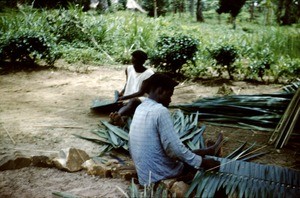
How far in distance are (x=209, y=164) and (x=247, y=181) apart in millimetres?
320

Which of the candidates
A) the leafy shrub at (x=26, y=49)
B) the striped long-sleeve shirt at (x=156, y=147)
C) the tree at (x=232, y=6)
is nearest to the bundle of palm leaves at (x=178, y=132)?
the striped long-sleeve shirt at (x=156, y=147)

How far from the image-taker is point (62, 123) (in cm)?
475

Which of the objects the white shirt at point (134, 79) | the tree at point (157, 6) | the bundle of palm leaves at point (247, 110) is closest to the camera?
the bundle of palm leaves at point (247, 110)

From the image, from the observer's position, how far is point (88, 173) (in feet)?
10.7

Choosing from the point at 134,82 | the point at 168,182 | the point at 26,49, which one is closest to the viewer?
the point at 168,182

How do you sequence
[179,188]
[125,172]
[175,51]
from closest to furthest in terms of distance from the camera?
1. [179,188]
2. [125,172]
3. [175,51]

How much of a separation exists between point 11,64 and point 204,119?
5.90 m

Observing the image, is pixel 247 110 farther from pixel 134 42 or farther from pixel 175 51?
pixel 134 42

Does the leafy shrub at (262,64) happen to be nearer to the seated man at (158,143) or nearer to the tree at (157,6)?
the seated man at (158,143)

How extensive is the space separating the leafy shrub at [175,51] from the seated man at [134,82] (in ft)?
8.62

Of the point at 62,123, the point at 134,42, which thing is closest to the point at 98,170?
the point at 62,123

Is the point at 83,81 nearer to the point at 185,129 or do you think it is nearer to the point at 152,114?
the point at 185,129

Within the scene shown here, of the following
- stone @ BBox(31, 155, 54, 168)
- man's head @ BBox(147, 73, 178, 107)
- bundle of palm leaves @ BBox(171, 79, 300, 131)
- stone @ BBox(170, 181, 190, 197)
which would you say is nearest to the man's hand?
stone @ BBox(170, 181, 190, 197)

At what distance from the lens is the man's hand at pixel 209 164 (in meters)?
2.64
